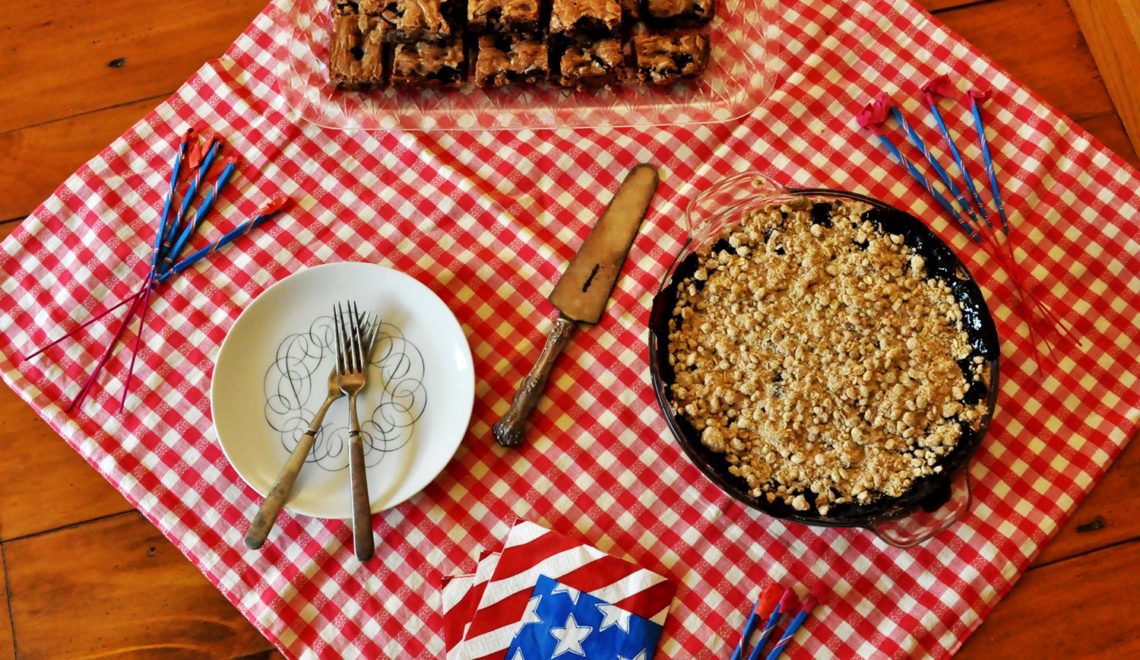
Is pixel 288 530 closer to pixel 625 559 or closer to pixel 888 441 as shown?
pixel 625 559

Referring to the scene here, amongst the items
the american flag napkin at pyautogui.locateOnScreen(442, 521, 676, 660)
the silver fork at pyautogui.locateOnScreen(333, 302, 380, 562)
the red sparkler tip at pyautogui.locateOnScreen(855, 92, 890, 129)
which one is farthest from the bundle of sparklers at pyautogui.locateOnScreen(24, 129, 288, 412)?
the red sparkler tip at pyautogui.locateOnScreen(855, 92, 890, 129)

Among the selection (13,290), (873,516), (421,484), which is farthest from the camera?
(13,290)

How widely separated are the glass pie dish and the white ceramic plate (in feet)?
0.93

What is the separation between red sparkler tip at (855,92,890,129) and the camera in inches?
50.8

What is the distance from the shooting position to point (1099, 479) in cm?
120

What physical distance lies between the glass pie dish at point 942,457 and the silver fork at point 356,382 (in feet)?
1.32

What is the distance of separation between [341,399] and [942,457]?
80 centimetres

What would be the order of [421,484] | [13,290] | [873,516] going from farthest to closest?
[13,290] → [421,484] → [873,516]

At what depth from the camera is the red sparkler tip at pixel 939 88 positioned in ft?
4.26

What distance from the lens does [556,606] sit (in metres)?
1.17

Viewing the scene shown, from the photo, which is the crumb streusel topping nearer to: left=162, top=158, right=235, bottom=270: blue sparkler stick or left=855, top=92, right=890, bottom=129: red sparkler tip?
left=855, top=92, right=890, bottom=129: red sparkler tip

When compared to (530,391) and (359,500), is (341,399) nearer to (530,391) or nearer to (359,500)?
(359,500)

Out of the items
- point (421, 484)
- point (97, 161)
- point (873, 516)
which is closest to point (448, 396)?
point (421, 484)

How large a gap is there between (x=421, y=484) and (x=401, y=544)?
0.10 m
